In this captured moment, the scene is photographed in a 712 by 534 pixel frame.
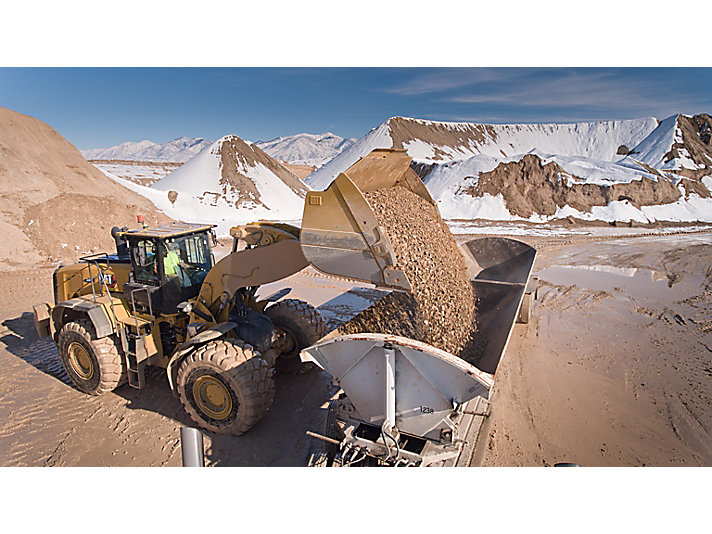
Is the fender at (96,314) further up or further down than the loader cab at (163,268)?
further down

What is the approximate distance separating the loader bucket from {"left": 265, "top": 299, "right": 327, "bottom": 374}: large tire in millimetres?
2004

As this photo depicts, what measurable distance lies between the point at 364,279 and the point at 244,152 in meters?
25.4

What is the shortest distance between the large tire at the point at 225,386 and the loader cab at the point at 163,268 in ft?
2.67

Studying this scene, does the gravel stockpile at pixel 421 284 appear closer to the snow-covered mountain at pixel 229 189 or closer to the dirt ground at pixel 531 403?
the dirt ground at pixel 531 403

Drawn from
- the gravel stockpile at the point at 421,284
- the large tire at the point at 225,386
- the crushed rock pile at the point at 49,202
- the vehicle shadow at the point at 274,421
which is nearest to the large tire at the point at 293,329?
the vehicle shadow at the point at 274,421

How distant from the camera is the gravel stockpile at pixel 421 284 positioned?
3.98 m

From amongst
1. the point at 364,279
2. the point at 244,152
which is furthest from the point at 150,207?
the point at 364,279

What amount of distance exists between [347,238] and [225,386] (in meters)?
1.98

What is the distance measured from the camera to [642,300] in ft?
27.9

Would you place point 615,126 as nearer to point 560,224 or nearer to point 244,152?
point 560,224

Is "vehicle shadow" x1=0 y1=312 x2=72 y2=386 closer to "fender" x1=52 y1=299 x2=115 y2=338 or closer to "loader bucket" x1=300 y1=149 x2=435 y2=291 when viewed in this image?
"fender" x1=52 y1=299 x2=115 y2=338

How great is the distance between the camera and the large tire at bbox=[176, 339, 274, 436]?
390 cm

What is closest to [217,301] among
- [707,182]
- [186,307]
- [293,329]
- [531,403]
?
[186,307]

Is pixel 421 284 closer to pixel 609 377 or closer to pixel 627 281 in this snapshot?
pixel 609 377
